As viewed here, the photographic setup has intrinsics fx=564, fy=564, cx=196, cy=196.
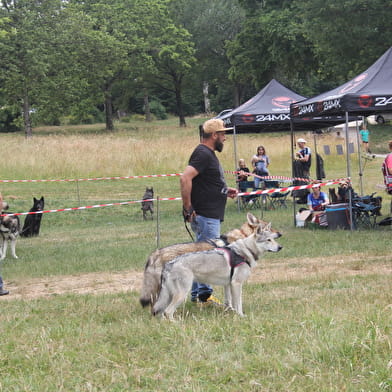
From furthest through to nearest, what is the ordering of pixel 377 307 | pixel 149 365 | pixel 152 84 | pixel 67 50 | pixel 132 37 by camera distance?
1. pixel 152 84
2. pixel 132 37
3. pixel 67 50
4. pixel 377 307
5. pixel 149 365

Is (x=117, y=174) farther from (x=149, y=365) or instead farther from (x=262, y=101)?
(x=149, y=365)

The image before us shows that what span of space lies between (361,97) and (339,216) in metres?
2.50

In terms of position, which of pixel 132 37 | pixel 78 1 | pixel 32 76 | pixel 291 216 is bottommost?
pixel 291 216

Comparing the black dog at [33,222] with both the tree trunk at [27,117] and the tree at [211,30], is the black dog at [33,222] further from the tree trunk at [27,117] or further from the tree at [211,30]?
the tree at [211,30]

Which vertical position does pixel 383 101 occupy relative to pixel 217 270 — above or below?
above

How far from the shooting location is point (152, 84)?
5500cm

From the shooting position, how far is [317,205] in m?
13.1

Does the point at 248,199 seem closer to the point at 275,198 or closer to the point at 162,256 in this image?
the point at 275,198

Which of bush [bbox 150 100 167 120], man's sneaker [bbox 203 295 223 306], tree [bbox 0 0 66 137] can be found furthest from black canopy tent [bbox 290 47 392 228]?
bush [bbox 150 100 167 120]

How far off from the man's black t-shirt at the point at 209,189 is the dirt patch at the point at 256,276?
1.85 metres

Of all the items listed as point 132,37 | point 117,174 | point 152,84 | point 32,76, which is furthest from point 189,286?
point 152,84

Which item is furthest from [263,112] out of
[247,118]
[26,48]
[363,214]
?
[26,48]

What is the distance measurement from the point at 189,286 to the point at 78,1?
5264 centimetres

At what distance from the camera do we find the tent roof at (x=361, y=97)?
425 inches
